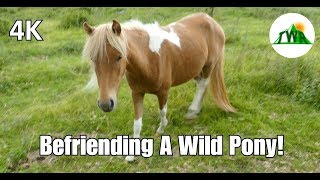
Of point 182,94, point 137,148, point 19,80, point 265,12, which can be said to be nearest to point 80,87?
point 19,80

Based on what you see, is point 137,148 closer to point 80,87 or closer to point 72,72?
point 80,87

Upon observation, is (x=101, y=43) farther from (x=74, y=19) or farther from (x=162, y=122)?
(x=74, y=19)

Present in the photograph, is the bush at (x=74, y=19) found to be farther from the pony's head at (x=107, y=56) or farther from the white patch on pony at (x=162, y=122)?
the pony's head at (x=107, y=56)

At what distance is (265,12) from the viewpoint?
9148mm

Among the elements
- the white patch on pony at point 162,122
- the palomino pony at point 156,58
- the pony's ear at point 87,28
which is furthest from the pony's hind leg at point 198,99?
the pony's ear at point 87,28

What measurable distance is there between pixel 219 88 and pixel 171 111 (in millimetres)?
710

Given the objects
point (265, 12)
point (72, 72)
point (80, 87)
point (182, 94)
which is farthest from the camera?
point (265, 12)

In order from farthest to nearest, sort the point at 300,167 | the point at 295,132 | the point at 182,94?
the point at 182,94
the point at 295,132
the point at 300,167

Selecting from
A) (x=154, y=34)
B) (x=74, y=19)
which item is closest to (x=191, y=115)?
(x=154, y=34)

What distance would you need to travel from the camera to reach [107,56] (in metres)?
3.43

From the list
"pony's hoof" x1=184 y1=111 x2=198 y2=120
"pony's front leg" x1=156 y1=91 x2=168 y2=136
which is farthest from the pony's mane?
"pony's hoof" x1=184 y1=111 x2=198 y2=120

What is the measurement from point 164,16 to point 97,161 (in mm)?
5245

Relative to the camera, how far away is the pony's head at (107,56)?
3.42 m

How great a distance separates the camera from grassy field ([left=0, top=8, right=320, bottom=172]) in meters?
4.55
